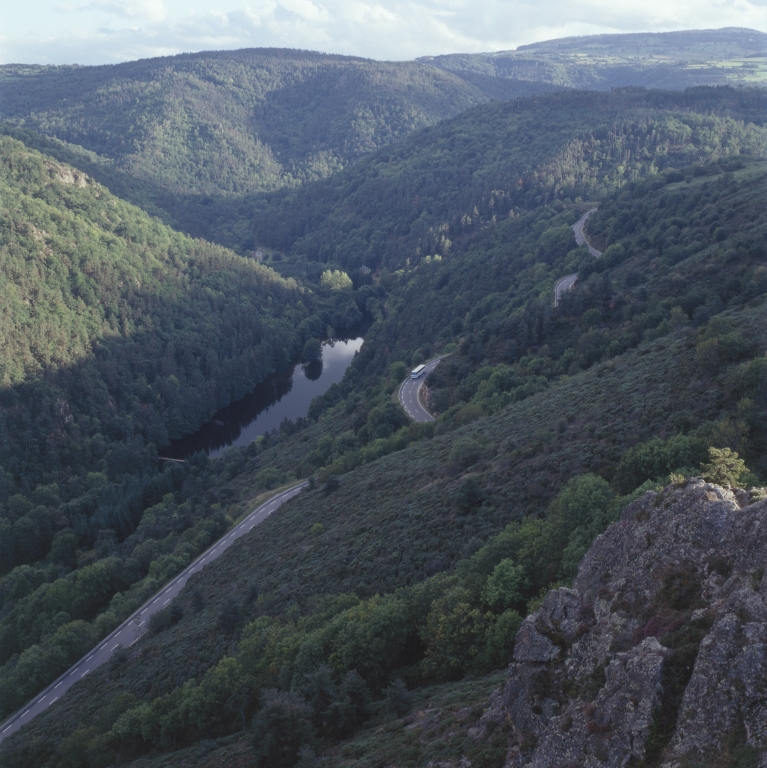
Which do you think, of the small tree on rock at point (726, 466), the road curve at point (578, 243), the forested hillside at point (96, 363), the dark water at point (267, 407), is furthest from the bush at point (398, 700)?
the dark water at point (267, 407)

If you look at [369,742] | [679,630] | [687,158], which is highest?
[687,158]

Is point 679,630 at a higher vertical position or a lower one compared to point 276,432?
higher

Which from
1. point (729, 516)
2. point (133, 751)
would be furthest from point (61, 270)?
point (729, 516)

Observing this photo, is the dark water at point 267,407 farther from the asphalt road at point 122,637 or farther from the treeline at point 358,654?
the treeline at point 358,654

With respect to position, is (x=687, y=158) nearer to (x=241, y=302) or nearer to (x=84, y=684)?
(x=241, y=302)

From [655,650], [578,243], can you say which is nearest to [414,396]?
[578,243]

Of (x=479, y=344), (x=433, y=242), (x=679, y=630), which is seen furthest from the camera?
(x=433, y=242)

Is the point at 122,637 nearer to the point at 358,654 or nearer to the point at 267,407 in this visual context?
the point at 358,654
